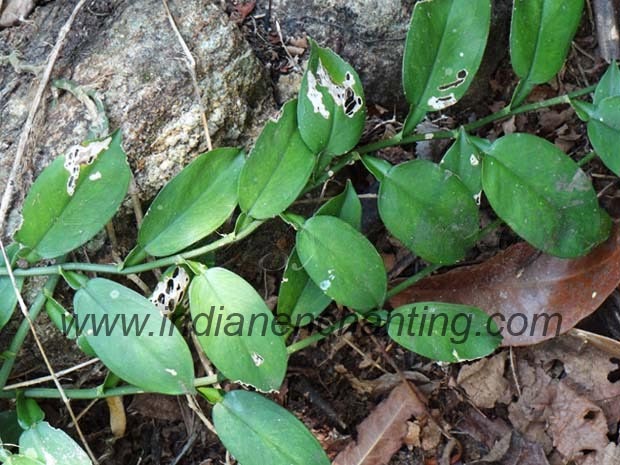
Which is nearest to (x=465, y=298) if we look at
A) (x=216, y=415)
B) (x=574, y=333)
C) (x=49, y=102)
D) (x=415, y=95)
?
(x=574, y=333)

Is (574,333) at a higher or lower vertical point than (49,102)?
lower

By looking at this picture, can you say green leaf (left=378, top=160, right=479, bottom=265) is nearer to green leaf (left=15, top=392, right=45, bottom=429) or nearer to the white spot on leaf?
the white spot on leaf

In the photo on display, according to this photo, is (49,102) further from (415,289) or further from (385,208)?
(415,289)

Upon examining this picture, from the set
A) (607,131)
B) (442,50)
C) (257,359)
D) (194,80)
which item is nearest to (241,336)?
(257,359)

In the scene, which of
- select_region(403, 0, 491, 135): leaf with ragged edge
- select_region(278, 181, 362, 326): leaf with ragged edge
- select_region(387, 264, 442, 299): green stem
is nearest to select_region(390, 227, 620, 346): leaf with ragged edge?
select_region(387, 264, 442, 299): green stem

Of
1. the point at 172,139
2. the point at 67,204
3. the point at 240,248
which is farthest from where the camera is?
the point at 240,248

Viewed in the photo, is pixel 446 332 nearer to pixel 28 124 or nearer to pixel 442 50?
pixel 442 50

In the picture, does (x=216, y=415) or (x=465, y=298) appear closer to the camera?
(x=216, y=415)
